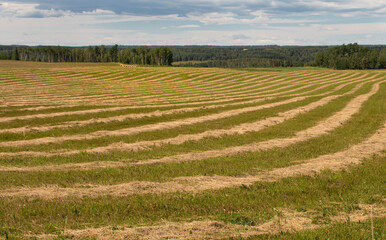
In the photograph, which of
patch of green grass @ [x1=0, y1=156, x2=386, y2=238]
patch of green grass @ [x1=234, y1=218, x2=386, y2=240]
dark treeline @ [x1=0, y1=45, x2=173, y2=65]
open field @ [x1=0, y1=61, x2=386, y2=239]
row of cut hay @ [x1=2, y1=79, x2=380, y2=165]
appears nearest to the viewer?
patch of green grass @ [x1=234, y1=218, x2=386, y2=240]

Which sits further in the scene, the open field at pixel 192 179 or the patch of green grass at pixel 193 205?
the patch of green grass at pixel 193 205

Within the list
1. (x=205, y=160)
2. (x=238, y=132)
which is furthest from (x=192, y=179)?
(x=238, y=132)

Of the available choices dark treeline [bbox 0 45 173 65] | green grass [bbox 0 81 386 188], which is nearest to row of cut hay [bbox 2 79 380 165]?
green grass [bbox 0 81 386 188]

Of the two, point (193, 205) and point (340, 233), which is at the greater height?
point (340, 233)

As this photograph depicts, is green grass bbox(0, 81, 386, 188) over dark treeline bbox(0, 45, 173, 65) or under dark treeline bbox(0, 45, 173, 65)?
under

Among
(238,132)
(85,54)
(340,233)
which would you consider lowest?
(238,132)

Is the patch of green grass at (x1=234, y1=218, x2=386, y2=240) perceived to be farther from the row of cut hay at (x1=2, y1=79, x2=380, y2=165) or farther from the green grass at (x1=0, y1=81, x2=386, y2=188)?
the row of cut hay at (x1=2, y1=79, x2=380, y2=165)

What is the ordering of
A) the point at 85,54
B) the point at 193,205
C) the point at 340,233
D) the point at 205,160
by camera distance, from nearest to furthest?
the point at 340,233
the point at 193,205
the point at 205,160
the point at 85,54

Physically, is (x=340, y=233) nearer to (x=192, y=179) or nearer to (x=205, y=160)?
(x=192, y=179)

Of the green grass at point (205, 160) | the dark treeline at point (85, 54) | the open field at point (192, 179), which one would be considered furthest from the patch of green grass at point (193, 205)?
the dark treeline at point (85, 54)

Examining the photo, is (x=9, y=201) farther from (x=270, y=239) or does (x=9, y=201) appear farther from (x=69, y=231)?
(x=270, y=239)

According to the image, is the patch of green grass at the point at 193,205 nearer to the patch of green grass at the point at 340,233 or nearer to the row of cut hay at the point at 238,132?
the patch of green grass at the point at 340,233

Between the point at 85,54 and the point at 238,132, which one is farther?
the point at 85,54

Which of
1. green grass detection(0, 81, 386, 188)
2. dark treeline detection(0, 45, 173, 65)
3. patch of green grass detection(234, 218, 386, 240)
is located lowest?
green grass detection(0, 81, 386, 188)
